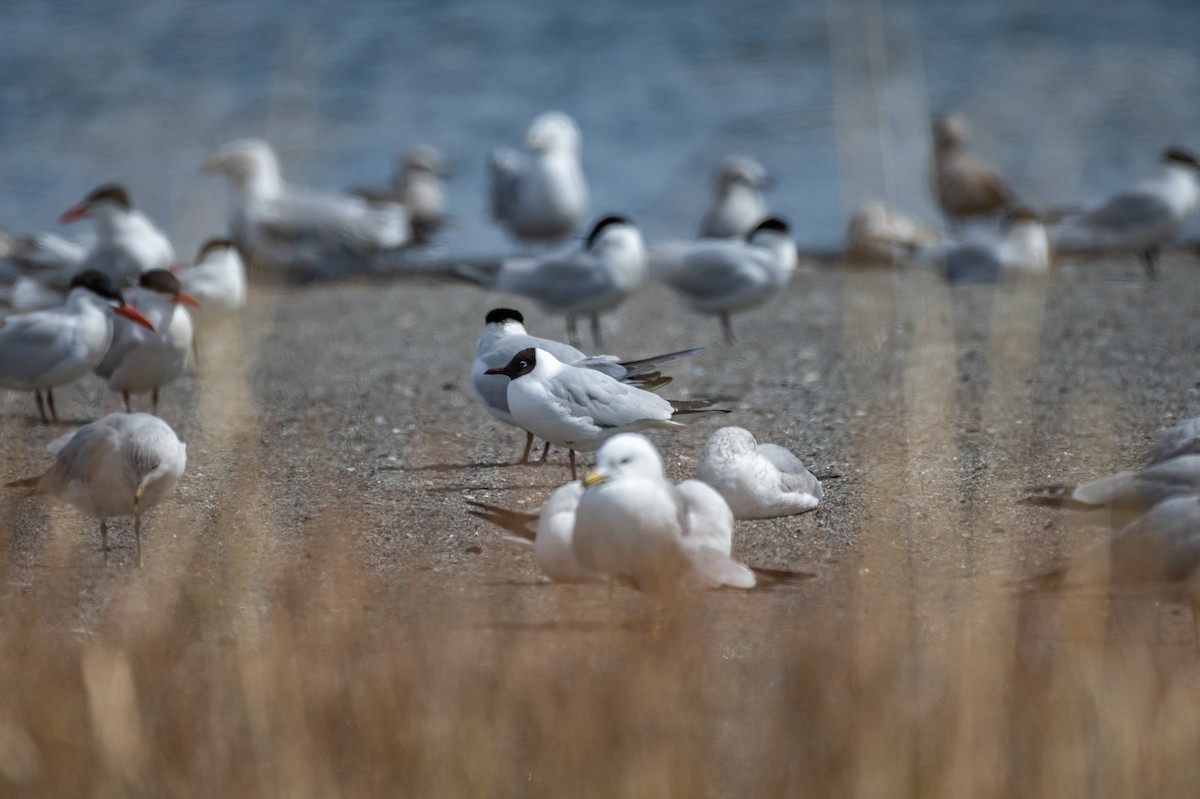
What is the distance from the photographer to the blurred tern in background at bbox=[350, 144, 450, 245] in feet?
36.7

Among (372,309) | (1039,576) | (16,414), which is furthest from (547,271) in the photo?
(1039,576)

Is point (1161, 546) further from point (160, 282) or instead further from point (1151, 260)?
point (1151, 260)

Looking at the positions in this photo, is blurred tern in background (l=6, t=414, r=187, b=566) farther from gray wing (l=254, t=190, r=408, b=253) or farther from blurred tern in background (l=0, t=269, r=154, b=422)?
gray wing (l=254, t=190, r=408, b=253)

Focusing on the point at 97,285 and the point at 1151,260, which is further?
the point at 1151,260

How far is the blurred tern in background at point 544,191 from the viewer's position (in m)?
9.65

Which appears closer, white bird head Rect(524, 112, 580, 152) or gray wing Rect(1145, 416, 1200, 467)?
gray wing Rect(1145, 416, 1200, 467)

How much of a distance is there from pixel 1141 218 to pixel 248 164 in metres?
5.21

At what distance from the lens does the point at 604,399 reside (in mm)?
4500

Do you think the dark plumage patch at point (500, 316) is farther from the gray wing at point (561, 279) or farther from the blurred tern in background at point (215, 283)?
the blurred tern in background at point (215, 283)

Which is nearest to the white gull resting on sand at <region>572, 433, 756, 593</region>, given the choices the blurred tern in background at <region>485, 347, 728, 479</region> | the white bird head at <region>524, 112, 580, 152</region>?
the blurred tern in background at <region>485, 347, 728, 479</region>

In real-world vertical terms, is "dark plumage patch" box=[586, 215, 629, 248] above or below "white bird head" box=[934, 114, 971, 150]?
below

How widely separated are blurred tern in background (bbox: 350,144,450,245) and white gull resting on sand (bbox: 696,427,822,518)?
6.81m

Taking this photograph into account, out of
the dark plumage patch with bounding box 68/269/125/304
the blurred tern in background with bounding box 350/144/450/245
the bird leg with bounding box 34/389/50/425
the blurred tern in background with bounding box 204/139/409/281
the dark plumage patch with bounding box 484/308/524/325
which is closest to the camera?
the dark plumage patch with bounding box 484/308/524/325

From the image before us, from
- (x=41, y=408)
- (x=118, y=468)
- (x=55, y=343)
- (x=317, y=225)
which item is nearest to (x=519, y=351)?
(x=118, y=468)
